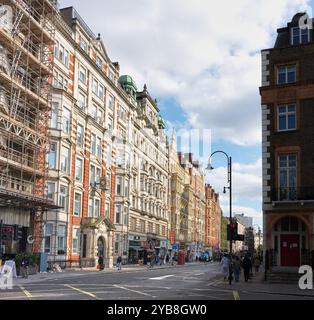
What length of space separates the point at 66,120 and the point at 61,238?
430 inches

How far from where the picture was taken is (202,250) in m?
130

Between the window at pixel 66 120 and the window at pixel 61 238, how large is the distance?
9013 millimetres

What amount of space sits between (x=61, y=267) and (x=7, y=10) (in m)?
22.1

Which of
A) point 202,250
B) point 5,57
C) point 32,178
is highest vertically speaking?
point 5,57

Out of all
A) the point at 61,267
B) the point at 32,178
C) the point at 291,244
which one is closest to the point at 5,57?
the point at 32,178

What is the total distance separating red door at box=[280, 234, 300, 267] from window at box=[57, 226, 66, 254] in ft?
70.6

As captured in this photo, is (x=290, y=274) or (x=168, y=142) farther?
(x=168, y=142)

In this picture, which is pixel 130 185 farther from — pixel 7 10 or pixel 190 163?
pixel 190 163

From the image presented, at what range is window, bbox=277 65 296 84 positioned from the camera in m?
32.8

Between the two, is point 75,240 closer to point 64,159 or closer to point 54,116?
point 64,159

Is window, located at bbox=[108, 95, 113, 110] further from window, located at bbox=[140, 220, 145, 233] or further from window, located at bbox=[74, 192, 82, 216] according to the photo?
window, located at bbox=[140, 220, 145, 233]

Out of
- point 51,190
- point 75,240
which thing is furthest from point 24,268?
point 75,240

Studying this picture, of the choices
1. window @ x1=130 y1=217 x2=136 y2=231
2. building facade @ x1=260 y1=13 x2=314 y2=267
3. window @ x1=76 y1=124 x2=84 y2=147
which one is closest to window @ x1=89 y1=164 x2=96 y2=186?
window @ x1=76 y1=124 x2=84 y2=147

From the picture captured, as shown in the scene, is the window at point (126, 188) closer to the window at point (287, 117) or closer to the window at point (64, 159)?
the window at point (64, 159)
